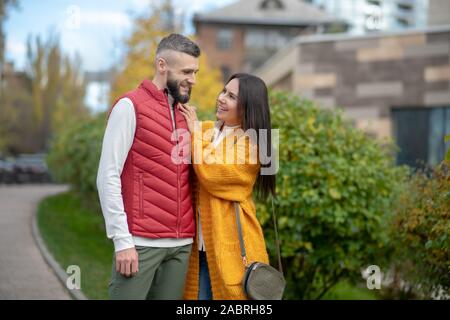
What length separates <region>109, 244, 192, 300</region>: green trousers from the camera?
3.05m

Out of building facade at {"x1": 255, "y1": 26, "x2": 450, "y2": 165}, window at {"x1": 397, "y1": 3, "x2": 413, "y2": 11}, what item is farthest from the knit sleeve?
window at {"x1": 397, "y1": 3, "x2": 413, "y2": 11}

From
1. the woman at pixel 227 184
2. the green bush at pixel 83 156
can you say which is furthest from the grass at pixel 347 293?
the green bush at pixel 83 156

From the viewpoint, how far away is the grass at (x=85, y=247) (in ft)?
25.2

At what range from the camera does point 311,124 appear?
6.18m

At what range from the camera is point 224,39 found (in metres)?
41.1

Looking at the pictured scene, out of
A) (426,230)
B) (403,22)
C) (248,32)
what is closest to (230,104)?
(426,230)

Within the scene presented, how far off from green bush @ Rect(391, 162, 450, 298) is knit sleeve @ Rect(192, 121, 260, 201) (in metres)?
1.59

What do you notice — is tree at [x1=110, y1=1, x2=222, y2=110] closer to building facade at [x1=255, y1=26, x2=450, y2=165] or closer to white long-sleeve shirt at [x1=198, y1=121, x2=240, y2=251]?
building facade at [x1=255, y1=26, x2=450, y2=165]

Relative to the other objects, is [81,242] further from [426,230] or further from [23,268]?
[426,230]

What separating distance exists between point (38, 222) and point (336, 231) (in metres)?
9.11

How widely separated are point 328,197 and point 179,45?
2.96 m
